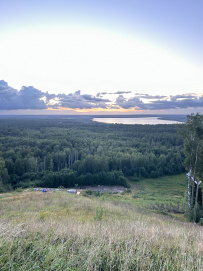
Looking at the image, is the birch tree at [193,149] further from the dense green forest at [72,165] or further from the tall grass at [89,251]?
the dense green forest at [72,165]

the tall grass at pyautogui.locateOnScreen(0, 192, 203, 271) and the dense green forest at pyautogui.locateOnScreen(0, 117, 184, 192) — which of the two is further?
the dense green forest at pyautogui.locateOnScreen(0, 117, 184, 192)

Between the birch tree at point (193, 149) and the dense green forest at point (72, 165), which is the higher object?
the birch tree at point (193, 149)

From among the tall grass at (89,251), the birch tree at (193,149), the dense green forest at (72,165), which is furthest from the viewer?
the dense green forest at (72,165)

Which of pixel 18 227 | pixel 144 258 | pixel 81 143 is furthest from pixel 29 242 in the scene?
pixel 81 143

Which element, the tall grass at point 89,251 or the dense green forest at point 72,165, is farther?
the dense green forest at point 72,165

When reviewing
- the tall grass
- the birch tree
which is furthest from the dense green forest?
the tall grass

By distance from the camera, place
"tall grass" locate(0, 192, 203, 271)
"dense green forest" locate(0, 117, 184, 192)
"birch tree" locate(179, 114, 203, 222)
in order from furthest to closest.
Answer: "dense green forest" locate(0, 117, 184, 192) → "birch tree" locate(179, 114, 203, 222) → "tall grass" locate(0, 192, 203, 271)

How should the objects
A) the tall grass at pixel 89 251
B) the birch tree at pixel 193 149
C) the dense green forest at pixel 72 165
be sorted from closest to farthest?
the tall grass at pixel 89 251, the birch tree at pixel 193 149, the dense green forest at pixel 72 165

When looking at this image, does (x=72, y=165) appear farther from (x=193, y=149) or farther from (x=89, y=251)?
(x=89, y=251)

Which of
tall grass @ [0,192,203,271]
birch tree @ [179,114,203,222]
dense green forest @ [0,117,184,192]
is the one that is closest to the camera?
tall grass @ [0,192,203,271]

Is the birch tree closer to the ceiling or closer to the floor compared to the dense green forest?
closer to the ceiling

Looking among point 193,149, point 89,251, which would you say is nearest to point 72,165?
point 193,149

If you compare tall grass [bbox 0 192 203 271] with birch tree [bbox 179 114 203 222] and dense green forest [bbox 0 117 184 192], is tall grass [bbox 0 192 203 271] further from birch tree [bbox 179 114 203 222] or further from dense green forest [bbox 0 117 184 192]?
dense green forest [bbox 0 117 184 192]

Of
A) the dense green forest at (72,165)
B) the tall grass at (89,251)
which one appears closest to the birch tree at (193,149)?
the tall grass at (89,251)
